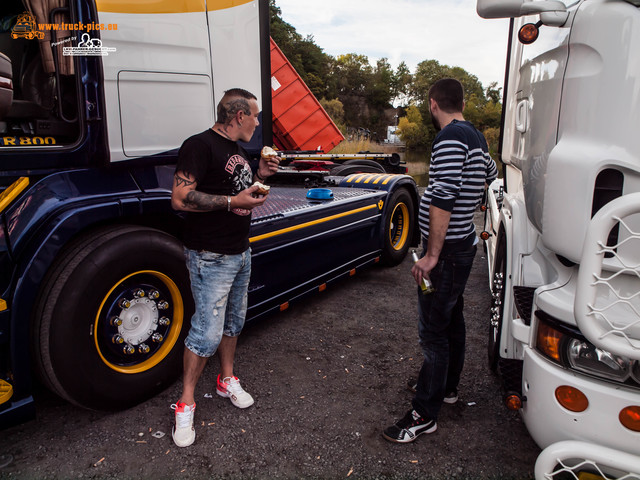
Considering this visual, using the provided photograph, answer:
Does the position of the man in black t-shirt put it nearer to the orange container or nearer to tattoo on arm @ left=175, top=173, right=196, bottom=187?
tattoo on arm @ left=175, top=173, right=196, bottom=187

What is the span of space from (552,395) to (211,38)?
283 centimetres

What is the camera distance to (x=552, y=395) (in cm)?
185

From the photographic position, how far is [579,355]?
181 cm

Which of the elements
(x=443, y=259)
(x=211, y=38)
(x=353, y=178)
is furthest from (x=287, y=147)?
(x=443, y=259)

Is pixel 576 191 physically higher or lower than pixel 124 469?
higher

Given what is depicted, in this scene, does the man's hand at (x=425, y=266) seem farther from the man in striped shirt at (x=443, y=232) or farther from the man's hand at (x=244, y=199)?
the man's hand at (x=244, y=199)

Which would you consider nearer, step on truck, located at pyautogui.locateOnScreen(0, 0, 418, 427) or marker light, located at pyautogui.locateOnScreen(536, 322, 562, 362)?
marker light, located at pyautogui.locateOnScreen(536, 322, 562, 362)

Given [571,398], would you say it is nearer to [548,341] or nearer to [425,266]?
[548,341]

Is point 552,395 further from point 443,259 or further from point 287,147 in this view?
point 287,147

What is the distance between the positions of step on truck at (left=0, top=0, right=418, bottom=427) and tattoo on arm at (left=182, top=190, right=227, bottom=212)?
53cm

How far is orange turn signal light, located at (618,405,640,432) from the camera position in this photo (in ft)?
5.46

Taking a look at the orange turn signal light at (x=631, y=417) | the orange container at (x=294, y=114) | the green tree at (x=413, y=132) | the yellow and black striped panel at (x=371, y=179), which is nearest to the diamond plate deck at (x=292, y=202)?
the yellow and black striped panel at (x=371, y=179)

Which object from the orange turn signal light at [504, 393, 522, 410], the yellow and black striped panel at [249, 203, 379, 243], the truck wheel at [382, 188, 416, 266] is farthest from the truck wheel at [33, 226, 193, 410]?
the truck wheel at [382, 188, 416, 266]

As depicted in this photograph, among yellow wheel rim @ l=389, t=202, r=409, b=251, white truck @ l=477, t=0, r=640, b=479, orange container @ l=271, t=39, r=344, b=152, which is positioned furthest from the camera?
orange container @ l=271, t=39, r=344, b=152
